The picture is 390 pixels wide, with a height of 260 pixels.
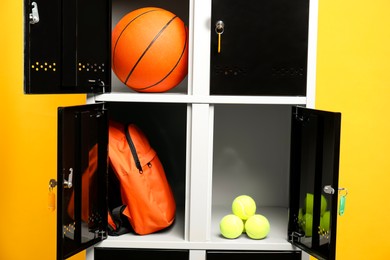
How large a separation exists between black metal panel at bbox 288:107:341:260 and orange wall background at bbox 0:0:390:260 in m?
0.78

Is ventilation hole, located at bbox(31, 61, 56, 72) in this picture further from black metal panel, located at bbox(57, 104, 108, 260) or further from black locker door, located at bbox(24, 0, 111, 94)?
black metal panel, located at bbox(57, 104, 108, 260)

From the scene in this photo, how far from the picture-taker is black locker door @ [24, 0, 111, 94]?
163 cm

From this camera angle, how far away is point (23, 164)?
282cm

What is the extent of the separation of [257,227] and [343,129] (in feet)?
2.97

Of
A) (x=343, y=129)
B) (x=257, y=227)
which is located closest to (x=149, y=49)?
(x=257, y=227)

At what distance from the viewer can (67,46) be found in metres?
1.78

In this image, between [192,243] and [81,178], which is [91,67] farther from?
[192,243]

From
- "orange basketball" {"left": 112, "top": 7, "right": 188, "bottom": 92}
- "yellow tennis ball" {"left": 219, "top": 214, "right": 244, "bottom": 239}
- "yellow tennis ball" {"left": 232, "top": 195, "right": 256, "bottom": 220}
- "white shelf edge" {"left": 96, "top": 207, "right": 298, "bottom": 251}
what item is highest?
"orange basketball" {"left": 112, "top": 7, "right": 188, "bottom": 92}

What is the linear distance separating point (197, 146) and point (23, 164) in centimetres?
111

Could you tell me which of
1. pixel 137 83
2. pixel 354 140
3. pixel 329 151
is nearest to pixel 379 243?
pixel 354 140

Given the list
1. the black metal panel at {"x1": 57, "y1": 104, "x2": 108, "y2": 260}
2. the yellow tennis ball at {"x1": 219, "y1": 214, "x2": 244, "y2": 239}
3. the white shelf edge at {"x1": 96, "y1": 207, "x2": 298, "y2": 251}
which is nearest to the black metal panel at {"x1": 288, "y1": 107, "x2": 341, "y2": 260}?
the white shelf edge at {"x1": 96, "y1": 207, "x2": 298, "y2": 251}

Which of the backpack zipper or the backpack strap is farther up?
the backpack zipper

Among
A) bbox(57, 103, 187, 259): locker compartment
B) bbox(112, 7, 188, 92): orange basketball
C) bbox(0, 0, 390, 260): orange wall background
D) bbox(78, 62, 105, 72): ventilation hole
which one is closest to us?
bbox(57, 103, 187, 259): locker compartment

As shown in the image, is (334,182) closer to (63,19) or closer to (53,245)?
(63,19)
